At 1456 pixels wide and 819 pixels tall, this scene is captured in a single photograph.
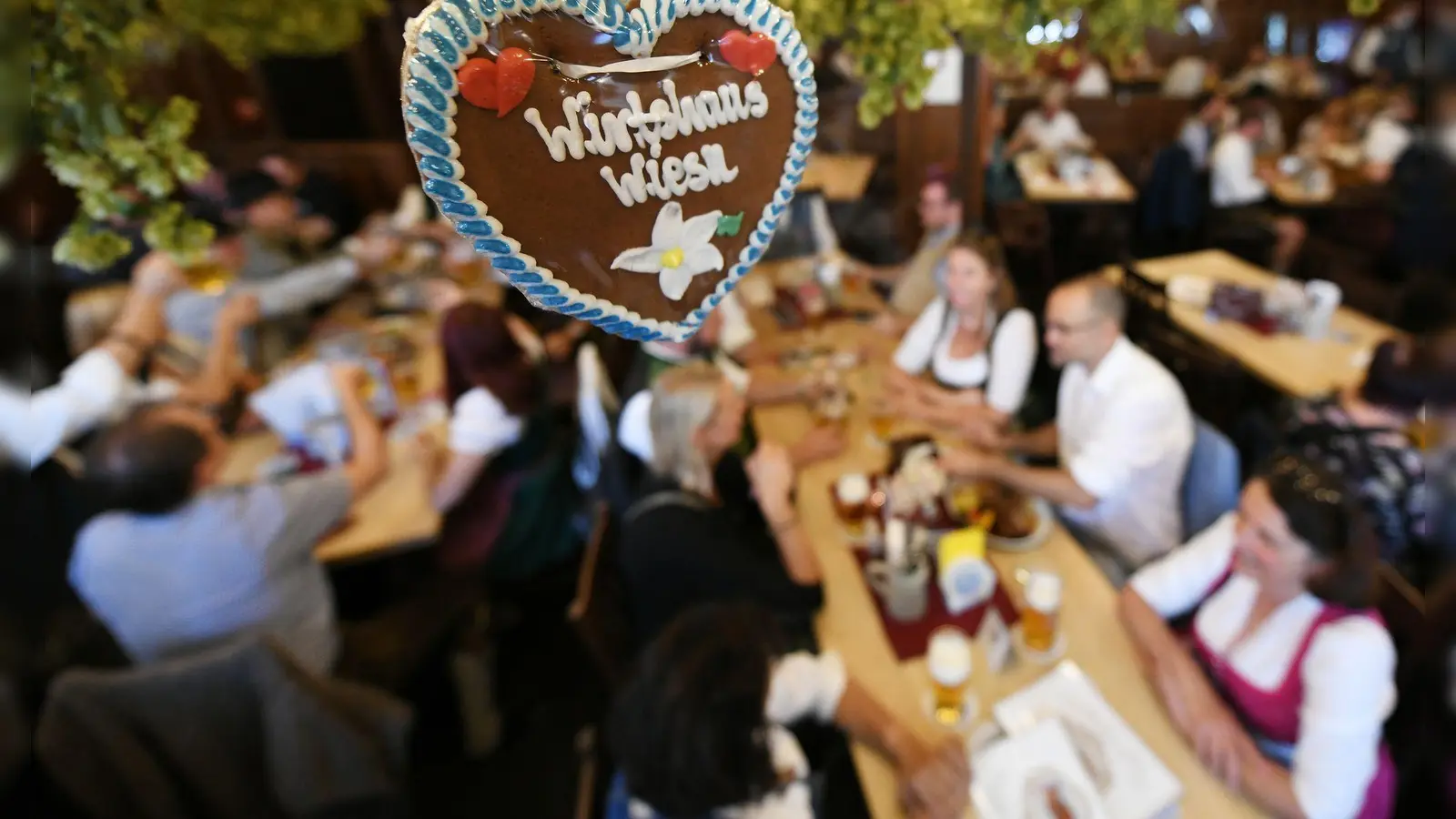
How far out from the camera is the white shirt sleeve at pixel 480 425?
2.29 metres

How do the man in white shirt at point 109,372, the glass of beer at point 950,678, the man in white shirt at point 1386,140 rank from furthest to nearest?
the man in white shirt at point 1386,140 → the man in white shirt at point 109,372 → the glass of beer at point 950,678

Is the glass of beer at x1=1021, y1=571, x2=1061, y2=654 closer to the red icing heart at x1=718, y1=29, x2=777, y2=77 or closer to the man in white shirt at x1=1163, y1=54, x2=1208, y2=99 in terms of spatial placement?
the red icing heart at x1=718, y1=29, x2=777, y2=77

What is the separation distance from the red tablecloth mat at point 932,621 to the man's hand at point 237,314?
2.56 m

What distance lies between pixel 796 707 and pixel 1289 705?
947mm

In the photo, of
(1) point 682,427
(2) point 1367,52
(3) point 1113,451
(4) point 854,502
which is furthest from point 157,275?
(2) point 1367,52

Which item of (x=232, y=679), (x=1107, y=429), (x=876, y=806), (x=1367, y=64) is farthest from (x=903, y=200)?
(x=1367, y=64)

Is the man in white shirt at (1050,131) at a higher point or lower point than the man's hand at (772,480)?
higher

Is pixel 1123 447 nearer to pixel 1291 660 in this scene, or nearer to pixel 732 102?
pixel 1291 660

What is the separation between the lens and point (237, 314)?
2.87 metres

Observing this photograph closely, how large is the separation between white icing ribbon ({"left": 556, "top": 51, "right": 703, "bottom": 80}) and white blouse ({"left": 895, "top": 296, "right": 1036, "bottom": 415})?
1989 millimetres

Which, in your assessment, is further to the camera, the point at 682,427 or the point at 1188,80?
the point at 1188,80

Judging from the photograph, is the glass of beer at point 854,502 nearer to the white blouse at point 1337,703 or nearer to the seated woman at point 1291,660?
the seated woman at point 1291,660

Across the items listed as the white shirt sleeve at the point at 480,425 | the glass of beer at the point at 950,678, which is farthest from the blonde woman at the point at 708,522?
the white shirt sleeve at the point at 480,425

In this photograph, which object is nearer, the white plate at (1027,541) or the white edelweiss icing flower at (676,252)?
the white edelweiss icing flower at (676,252)
